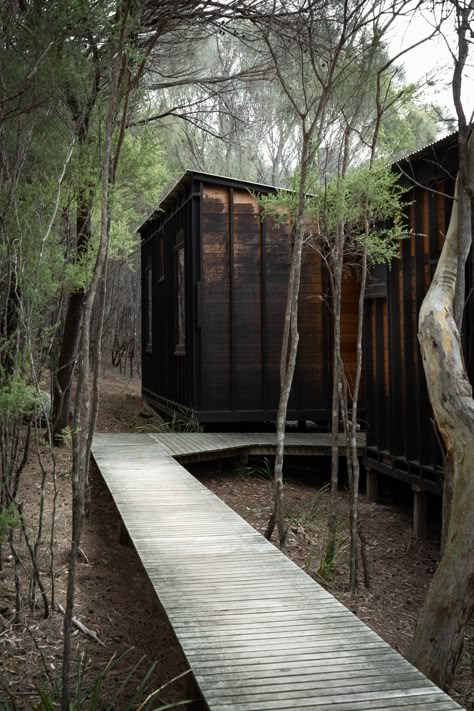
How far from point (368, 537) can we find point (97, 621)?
11.2ft

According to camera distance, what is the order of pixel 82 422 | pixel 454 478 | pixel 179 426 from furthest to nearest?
pixel 179 426 → pixel 454 478 → pixel 82 422

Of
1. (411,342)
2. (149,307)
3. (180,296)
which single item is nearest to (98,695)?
(411,342)

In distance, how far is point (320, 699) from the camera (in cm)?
292

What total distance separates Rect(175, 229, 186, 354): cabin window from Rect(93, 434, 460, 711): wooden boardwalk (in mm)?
5972

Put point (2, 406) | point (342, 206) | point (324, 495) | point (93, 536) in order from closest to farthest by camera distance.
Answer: point (2, 406) < point (342, 206) < point (93, 536) < point (324, 495)

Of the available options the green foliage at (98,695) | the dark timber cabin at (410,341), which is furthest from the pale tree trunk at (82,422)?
the dark timber cabin at (410,341)

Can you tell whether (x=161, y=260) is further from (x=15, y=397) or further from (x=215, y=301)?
(x=15, y=397)

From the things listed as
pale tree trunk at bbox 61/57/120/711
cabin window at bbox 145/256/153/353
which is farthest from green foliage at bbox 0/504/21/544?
cabin window at bbox 145/256/153/353

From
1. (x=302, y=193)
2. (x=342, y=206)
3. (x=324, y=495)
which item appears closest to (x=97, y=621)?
(x=302, y=193)

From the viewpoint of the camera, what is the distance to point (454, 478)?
469cm

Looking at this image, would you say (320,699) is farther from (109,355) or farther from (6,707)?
(109,355)

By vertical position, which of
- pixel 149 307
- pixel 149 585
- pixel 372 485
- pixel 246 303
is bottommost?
pixel 372 485

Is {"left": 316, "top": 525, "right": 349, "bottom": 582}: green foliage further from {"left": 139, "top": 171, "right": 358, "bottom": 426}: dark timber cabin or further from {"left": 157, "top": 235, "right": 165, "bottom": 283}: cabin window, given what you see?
{"left": 157, "top": 235, "right": 165, "bottom": 283}: cabin window

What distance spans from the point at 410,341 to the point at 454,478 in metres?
3.20
